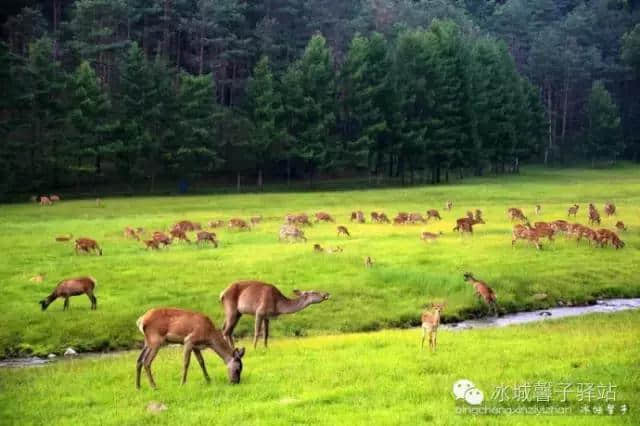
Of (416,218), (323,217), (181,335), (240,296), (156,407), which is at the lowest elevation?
(156,407)

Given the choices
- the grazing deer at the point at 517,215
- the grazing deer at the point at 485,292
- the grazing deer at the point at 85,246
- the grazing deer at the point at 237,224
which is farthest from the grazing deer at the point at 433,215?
the grazing deer at the point at 85,246

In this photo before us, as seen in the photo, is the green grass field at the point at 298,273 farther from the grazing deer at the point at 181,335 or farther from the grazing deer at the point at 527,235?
the grazing deer at the point at 181,335

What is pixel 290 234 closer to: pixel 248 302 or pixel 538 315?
pixel 538 315

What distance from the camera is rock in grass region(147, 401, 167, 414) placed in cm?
1188

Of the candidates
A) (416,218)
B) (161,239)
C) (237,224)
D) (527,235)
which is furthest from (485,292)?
(416,218)

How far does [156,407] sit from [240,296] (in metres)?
4.06

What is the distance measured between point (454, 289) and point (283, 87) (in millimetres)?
47484

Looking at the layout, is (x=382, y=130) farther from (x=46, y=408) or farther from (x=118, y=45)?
(x=46, y=408)

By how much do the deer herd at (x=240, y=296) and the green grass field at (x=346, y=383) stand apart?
599 mm

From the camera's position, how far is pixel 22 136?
57.3 meters

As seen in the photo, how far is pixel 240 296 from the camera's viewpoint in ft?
51.5

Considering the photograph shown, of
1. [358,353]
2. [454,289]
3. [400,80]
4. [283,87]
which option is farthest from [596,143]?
[358,353]

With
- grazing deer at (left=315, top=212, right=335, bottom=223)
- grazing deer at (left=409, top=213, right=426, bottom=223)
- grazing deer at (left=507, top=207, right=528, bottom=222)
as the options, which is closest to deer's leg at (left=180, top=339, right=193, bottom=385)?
grazing deer at (left=315, top=212, right=335, bottom=223)

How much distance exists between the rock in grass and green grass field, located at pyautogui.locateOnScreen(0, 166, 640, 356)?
712 centimetres
